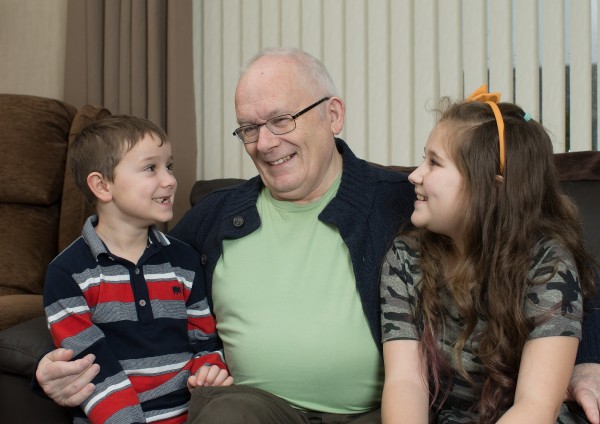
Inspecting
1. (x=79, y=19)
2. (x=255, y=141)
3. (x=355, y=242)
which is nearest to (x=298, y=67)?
(x=255, y=141)

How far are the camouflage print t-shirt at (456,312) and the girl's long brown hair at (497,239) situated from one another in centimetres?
2

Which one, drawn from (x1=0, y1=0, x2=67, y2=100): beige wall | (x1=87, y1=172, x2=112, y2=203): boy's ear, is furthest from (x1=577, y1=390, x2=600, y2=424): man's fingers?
(x1=0, y1=0, x2=67, y2=100): beige wall

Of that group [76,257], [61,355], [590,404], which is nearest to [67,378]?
[61,355]

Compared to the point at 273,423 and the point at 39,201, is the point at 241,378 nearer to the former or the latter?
the point at 273,423

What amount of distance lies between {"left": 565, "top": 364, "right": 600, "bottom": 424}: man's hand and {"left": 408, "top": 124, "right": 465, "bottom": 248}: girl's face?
1.21ft

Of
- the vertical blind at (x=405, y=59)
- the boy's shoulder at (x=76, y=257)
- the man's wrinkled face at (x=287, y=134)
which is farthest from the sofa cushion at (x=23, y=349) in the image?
the vertical blind at (x=405, y=59)

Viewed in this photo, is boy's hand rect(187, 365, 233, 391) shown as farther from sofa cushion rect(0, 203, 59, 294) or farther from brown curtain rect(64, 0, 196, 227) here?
brown curtain rect(64, 0, 196, 227)

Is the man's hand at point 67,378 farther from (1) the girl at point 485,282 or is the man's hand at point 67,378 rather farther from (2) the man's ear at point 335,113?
(2) the man's ear at point 335,113

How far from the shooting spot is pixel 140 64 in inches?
124

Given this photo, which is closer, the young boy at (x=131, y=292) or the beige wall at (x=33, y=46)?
the young boy at (x=131, y=292)

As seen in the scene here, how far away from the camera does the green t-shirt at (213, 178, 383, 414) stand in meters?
1.62

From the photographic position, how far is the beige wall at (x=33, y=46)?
11.7 feet

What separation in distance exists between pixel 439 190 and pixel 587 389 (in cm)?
47

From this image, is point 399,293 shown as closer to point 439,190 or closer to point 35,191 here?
point 439,190
